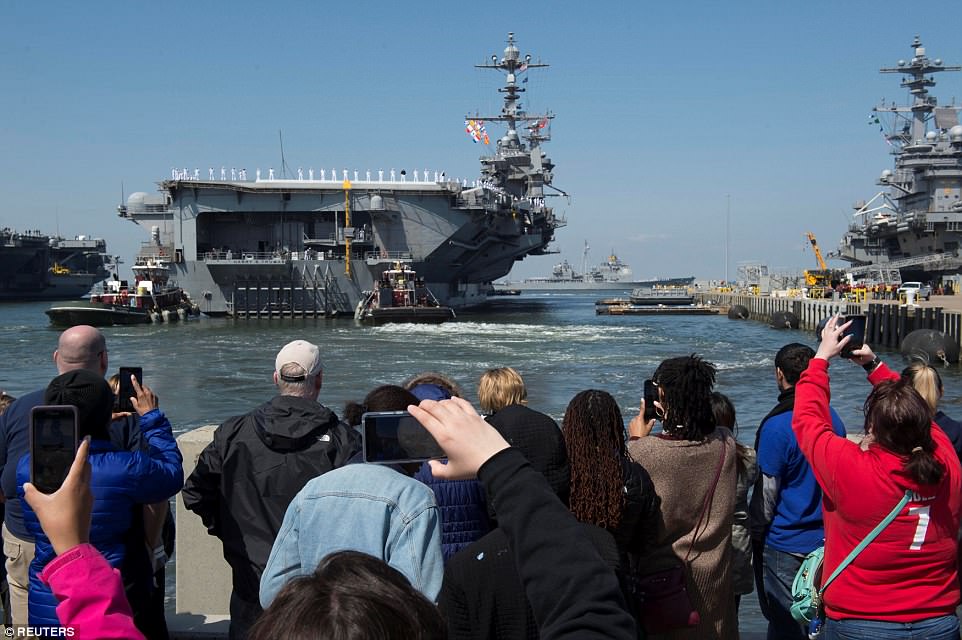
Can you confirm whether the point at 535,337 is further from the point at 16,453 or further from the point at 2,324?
the point at 16,453

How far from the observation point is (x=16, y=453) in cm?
350

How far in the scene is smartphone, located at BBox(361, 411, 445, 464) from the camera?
1946 millimetres

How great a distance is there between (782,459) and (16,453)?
309 cm

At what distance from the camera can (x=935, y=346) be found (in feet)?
90.4

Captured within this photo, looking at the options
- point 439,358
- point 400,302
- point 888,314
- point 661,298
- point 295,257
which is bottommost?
point 439,358

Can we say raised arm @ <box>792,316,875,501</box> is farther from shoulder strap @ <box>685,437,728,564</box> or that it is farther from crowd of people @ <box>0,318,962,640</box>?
shoulder strap @ <box>685,437,728,564</box>

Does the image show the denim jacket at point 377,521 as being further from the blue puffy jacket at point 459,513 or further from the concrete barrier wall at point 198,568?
the concrete barrier wall at point 198,568

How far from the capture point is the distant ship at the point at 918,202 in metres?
58.5

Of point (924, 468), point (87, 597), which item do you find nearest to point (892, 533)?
point (924, 468)

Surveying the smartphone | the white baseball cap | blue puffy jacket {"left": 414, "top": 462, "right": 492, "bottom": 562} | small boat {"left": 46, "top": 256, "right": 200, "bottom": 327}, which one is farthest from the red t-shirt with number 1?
small boat {"left": 46, "top": 256, "right": 200, "bottom": 327}

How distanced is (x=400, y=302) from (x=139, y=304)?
13.6 metres

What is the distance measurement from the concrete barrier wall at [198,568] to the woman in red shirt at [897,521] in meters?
2.91

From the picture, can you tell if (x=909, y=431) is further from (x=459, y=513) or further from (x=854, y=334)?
(x=459, y=513)

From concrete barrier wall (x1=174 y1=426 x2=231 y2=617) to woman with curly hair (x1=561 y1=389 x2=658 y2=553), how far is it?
2219 mm
